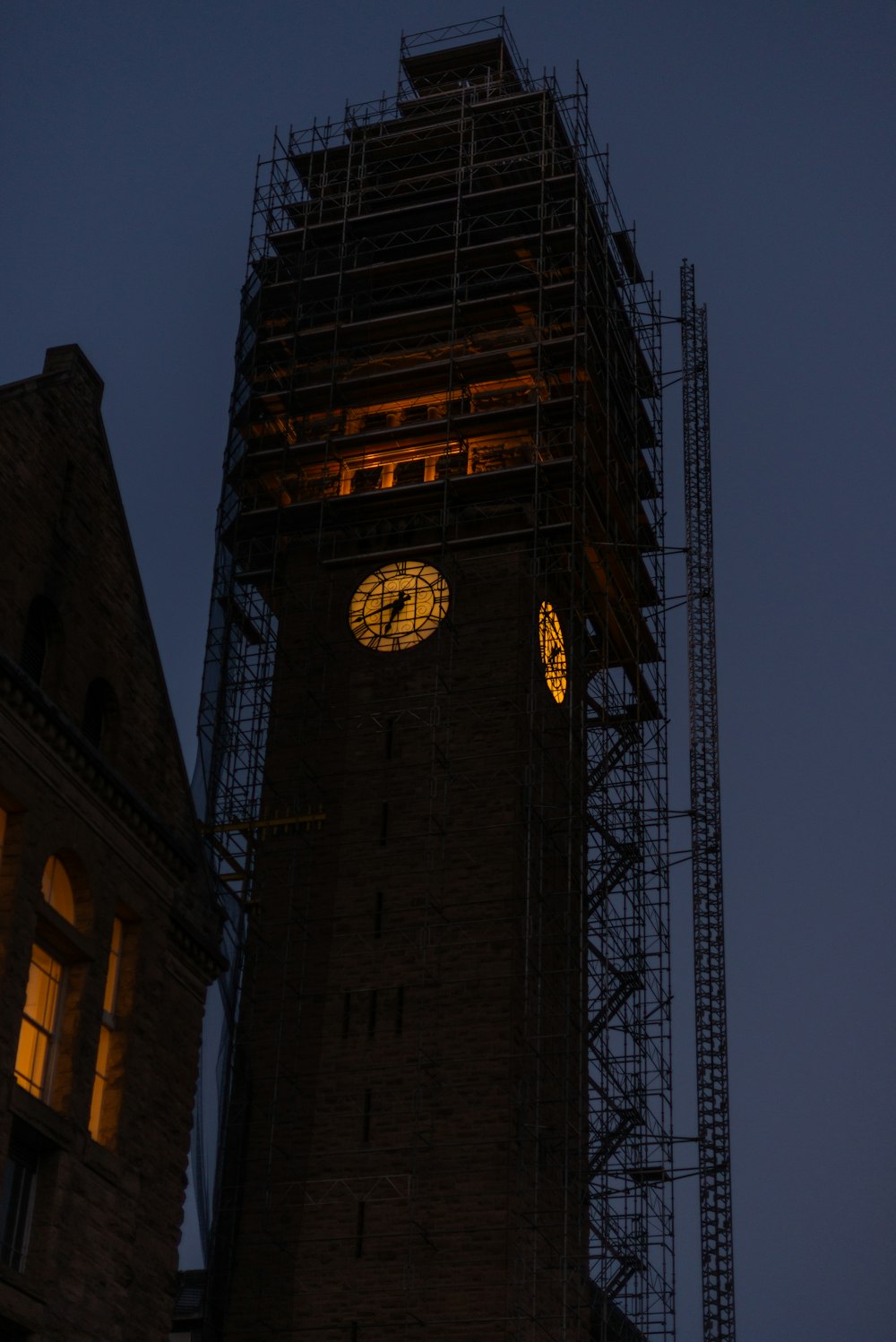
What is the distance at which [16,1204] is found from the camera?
27.6m

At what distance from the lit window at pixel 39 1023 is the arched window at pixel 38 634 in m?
3.88

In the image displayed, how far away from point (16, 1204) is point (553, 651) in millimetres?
29199

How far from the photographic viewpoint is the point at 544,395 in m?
56.9

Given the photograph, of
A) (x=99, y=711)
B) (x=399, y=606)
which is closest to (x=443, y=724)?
(x=399, y=606)

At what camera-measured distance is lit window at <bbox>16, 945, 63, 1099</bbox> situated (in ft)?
93.2

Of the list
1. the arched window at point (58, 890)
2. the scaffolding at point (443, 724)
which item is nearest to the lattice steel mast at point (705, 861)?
the scaffolding at point (443, 724)

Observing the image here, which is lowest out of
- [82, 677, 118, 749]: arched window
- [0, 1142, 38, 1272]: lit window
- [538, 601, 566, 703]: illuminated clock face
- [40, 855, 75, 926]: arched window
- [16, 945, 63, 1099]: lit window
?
[0, 1142, 38, 1272]: lit window

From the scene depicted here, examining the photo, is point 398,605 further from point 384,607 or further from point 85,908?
point 85,908

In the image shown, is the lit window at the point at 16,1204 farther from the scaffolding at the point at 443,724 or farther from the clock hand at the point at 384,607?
the clock hand at the point at 384,607

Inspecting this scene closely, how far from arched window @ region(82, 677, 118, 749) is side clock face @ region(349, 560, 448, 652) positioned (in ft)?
71.5

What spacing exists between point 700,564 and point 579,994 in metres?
22.9

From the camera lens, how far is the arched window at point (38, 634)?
99.1 feet

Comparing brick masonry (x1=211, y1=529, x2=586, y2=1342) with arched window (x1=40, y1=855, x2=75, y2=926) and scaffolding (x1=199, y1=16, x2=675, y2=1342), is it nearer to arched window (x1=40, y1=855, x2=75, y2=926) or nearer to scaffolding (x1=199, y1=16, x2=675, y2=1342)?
scaffolding (x1=199, y1=16, x2=675, y2=1342)

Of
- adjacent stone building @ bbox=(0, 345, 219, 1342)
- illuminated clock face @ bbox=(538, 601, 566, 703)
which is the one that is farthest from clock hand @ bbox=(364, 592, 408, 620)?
adjacent stone building @ bbox=(0, 345, 219, 1342)
